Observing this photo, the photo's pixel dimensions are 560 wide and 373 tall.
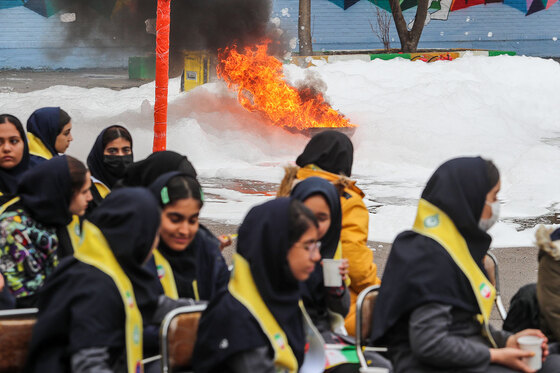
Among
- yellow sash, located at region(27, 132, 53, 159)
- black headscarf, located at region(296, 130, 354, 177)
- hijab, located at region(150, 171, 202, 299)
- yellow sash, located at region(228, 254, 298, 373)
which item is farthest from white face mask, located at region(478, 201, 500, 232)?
yellow sash, located at region(27, 132, 53, 159)

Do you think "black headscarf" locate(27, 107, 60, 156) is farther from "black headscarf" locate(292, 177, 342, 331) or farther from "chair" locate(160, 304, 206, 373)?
"chair" locate(160, 304, 206, 373)

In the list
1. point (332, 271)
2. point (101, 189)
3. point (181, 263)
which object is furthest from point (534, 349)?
point (101, 189)

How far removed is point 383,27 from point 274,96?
13.5 m

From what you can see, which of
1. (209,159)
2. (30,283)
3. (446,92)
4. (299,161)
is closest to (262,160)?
(209,159)

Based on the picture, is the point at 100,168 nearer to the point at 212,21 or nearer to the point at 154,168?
the point at 154,168

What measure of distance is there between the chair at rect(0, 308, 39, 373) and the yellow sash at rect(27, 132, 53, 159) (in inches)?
113

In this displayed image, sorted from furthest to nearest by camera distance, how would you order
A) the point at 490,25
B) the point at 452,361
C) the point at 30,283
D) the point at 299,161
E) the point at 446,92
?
the point at 490,25 → the point at 446,92 → the point at 299,161 → the point at 30,283 → the point at 452,361

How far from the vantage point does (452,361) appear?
3.26 meters

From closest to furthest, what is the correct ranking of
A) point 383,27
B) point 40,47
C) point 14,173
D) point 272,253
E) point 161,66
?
1. point 272,253
2. point 14,173
3. point 161,66
4. point 383,27
5. point 40,47

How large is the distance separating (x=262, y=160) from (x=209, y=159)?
91 cm

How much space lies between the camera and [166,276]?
3678 millimetres

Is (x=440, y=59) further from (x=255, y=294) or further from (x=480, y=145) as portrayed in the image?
(x=255, y=294)

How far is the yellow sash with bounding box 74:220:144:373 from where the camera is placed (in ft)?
9.95

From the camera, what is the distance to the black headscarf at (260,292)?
2963mm
